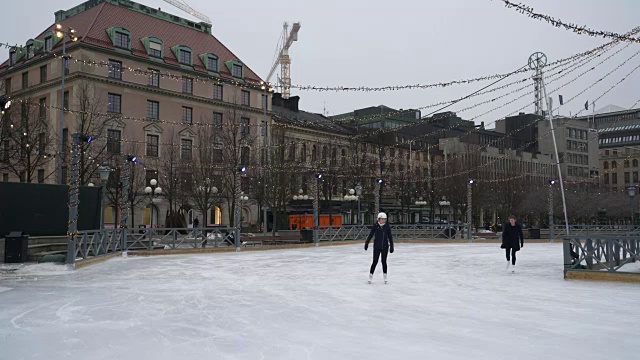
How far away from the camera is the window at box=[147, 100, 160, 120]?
4900 cm

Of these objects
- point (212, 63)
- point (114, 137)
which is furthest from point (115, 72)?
point (212, 63)

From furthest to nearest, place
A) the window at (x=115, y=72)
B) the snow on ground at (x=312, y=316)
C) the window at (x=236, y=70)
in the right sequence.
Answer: the window at (x=236, y=70) → the window at (x=115, y=72) → the snow on ground at (x=312, y=316)

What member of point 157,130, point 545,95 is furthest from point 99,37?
point 545,95

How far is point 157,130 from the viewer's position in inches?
1941

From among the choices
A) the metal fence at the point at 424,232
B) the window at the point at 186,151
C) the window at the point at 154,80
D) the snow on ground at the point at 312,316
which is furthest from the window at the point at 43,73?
the snow on ground at the point at 312,316

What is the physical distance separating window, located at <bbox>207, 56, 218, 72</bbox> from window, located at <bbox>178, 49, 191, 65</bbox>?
210cm

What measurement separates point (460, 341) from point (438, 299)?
12.0ft

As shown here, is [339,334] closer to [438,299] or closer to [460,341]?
[460,341]

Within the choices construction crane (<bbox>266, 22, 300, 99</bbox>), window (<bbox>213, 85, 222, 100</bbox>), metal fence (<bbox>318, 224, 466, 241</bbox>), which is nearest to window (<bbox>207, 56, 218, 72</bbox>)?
window (<bbox>213, 85, 222, 100</bbox>)

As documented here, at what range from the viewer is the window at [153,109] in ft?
161

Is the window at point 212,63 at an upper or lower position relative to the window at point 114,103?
upper

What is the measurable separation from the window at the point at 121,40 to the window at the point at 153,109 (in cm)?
523

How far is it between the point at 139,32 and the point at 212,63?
7.59 metres

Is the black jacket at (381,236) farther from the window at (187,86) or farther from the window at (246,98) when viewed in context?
the window at (246,98)
